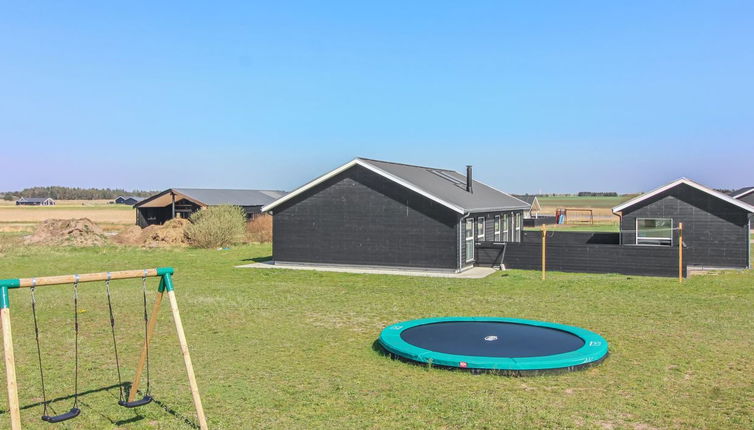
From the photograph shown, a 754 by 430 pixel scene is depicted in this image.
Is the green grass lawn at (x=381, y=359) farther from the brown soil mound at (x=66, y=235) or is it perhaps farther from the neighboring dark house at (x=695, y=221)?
the brown soil mound at (x=66, y=235)

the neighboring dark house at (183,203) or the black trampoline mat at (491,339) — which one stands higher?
the neighboring dark house at (183,203)

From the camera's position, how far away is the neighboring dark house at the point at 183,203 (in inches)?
1747

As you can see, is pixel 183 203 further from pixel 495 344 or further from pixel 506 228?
pixel 495 344

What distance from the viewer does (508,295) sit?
17.4 metres

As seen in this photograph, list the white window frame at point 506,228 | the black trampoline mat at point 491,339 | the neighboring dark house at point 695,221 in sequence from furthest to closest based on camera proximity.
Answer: the white window frame at point 506,228 → the neighboring dark house at point 695,221 → the black trampoline mat at point 491,339

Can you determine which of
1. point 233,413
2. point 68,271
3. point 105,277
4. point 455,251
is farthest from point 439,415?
point 68,271

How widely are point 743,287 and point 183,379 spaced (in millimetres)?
17265

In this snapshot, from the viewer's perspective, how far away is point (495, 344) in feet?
35.7

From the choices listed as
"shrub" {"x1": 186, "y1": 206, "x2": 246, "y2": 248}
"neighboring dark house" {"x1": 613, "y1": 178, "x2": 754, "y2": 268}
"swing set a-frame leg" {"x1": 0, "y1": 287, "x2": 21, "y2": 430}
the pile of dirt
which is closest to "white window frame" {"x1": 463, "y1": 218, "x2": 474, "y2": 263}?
"neighboring dark house" {"x1": 613, "y1": 178, "x2": 754, "y2": 268}

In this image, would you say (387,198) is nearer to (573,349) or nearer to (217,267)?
(217,267)

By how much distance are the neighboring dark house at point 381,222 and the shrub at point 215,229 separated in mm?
9896

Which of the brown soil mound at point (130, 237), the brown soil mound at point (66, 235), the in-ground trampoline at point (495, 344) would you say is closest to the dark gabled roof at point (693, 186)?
the in-ground trampoline at point (495, 344)

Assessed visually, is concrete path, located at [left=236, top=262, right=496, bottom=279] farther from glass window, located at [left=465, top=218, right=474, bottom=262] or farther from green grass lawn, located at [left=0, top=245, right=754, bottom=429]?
green grass lawn, located at [left=0, top=245, right=754, bottom=429]

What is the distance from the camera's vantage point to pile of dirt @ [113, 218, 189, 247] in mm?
36094
